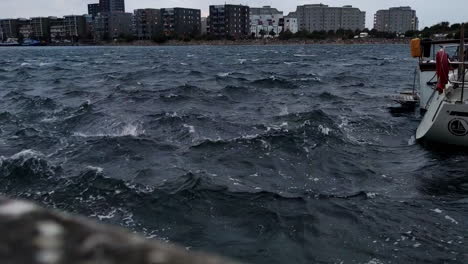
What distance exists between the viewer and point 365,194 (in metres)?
10.4

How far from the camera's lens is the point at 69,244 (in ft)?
4.99

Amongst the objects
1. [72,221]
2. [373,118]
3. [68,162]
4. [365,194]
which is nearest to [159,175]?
[68,162]

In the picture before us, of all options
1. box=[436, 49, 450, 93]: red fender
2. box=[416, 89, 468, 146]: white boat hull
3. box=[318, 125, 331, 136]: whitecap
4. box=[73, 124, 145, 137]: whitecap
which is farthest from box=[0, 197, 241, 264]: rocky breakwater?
box=[436, 49, 450, 93]: red fender

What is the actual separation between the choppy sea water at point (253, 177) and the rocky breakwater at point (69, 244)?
5948mm

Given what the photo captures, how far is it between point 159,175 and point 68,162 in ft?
9.67

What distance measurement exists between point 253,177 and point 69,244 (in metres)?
10.2

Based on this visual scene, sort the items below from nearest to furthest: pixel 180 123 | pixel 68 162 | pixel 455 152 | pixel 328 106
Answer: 1. pixel 68 162
2. pixel 455 152
3. pixel 180 123
4. pixel 328 106

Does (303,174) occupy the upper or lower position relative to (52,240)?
lower

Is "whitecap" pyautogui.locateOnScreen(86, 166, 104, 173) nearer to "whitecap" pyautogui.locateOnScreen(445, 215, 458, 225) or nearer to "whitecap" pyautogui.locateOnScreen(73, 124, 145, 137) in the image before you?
"whitecap" pyautogui.locateOnScreen(73, 124, 145, 137)

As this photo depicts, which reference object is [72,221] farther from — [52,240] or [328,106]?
[328,106]

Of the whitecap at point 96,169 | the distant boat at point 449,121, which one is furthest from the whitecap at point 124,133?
the distant boat at point 449,121

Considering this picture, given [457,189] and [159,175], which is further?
[159,175]

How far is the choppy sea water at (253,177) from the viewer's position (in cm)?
813

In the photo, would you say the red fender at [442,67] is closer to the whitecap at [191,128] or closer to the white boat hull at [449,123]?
the white boat hull at [449,123]
